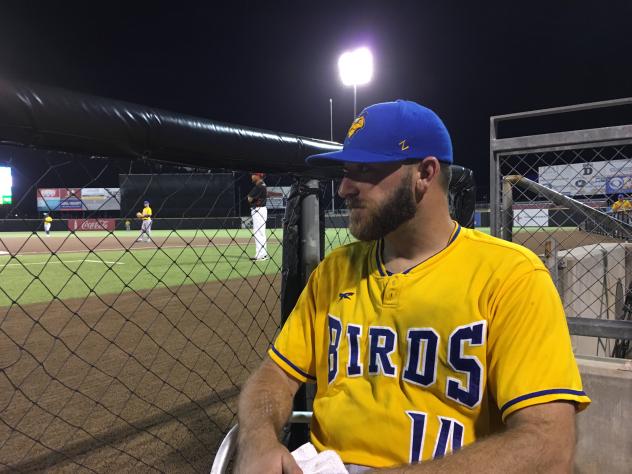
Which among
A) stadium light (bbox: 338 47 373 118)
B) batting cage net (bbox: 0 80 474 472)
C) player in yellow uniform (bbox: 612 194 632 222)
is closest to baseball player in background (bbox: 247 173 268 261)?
batting cage net (bbox: 0 80 474 472)

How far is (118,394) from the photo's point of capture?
3158 millimetres

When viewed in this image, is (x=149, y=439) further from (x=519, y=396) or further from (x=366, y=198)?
(x=519, y=396)

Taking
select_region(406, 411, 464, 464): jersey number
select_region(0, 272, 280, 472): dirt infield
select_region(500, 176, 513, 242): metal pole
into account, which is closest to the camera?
select_region(406, 411, 464, 464): jersey number

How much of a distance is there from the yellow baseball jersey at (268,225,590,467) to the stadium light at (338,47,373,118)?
17.6m

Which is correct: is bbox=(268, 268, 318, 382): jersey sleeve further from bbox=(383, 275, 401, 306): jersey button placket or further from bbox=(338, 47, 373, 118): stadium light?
bbox=(338, 47, 373, 118): stadium light

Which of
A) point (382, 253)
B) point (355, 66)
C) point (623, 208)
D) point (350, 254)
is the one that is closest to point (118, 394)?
point (350, 254)

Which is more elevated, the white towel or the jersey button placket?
the jersey button placket

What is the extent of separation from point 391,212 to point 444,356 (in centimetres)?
47

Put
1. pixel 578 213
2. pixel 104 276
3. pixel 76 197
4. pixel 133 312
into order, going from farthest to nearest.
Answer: pixel 104 276 < pixel 133 312 < pixel 578 213 < pixel 76 197

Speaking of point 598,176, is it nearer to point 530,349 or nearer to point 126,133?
point 530,349

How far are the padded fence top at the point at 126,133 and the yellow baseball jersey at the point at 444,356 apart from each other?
0.79 metres

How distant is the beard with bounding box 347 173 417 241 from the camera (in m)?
1.45

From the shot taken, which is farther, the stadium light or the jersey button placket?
the stadium light

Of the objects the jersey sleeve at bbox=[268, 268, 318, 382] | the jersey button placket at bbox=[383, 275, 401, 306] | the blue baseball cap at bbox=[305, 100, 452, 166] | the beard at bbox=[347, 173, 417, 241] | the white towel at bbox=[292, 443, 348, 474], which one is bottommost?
the white towel at bbox=[292, 443, 348, 474]
